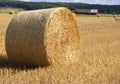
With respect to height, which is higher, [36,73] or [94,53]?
[36,73]

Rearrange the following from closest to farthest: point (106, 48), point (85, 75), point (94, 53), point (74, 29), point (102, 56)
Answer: point (85, 75) → point (74, 29) → point (102, 56) → point (94, 53) → point (106, 48)

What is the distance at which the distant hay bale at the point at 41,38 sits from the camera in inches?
314

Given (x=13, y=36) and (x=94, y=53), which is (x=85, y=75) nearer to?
(x=13, y=36)

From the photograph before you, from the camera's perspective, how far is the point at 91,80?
22.2 feet

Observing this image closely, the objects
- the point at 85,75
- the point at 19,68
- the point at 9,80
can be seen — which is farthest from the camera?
the point at 19,68

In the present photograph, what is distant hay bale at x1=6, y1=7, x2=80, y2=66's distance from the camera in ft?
26.2

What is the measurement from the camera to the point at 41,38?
26.0 ft

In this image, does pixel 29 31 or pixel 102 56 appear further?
pixel 102 56

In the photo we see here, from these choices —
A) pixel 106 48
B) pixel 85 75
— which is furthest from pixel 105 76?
pixel 106 48

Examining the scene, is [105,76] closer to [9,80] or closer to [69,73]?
[69,73]

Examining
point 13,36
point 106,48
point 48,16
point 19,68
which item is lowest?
point 106,48

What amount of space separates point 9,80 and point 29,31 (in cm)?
186

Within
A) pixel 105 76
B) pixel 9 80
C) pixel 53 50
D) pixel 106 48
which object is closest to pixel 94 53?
pixel 106 48

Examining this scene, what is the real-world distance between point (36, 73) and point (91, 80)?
4.17ft
